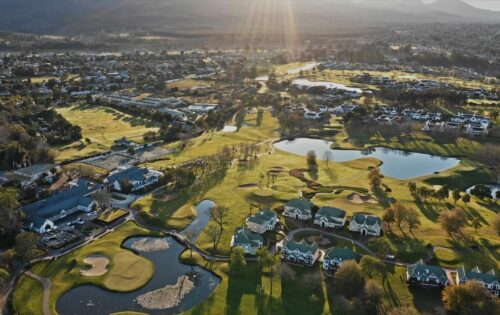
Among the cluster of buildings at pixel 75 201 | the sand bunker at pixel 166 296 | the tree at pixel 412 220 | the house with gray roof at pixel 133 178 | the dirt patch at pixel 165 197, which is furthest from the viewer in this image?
the house with gray roof at pixel 133 178

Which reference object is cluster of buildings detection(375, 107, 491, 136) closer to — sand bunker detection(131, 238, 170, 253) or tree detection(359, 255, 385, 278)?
tree detection(359, 255, 385, 278)

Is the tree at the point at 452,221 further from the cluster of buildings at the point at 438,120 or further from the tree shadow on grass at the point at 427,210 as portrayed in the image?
the cluster of buildings at the point at 438,120

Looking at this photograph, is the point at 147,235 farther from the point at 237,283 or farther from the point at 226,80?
the point at 226,80

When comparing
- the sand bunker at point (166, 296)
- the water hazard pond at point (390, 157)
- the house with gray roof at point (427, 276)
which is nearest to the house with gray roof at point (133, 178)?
the sand bunker at point (166, 296)

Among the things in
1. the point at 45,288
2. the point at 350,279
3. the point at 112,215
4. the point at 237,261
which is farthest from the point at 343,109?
the point at 45,288

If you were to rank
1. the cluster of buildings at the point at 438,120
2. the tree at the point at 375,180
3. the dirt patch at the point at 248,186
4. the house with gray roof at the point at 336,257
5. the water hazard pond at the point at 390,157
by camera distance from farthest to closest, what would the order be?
the cluster of buildings at the point at 438,120, the water hazard pond at the point at 390,157, the tree at the point at 375,180, the dirt patch at the point at 248,186, the house with gray roof at the point at 336,257

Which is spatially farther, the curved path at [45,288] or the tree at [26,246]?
the tree at [26,246]

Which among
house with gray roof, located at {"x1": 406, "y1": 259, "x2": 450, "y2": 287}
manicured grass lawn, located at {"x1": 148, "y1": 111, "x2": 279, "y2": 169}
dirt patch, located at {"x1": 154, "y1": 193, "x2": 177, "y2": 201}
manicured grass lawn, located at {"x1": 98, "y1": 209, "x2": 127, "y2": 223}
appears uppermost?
house with gray roof, located at {"x1": 406, "y1": 259, "x2": 450, "y2": 287}

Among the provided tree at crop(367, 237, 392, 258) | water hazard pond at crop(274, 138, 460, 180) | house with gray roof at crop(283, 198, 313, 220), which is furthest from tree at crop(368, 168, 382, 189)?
tree at crop(367, 237, 392, 258)
